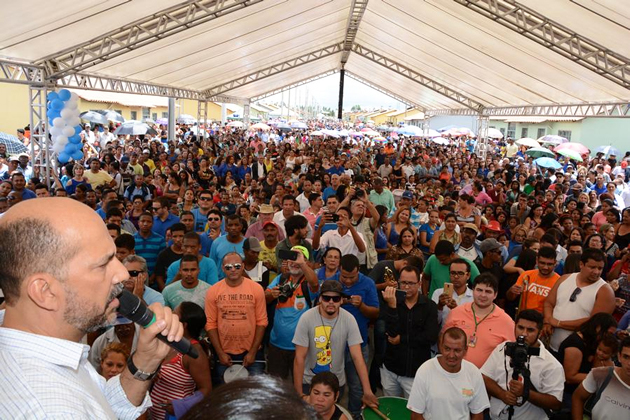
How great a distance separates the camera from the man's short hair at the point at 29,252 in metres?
1.01

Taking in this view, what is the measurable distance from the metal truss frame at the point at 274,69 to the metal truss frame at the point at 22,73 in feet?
41.9

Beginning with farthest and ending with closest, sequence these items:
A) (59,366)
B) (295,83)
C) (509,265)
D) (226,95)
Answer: (295,83)
(226,95)
(509,265)
(59,366)

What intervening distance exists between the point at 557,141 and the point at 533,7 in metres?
13.8

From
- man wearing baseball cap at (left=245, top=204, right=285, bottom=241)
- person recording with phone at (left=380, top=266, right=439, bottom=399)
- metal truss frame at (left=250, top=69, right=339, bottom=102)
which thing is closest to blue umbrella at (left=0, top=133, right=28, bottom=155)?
man wearing baseball cap at (left=245, top=204, right=285, bottom=241)

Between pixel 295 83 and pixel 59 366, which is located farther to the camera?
pixel 295 83

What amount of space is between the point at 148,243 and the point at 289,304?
2405 mm

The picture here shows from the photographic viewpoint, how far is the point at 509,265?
5.92 metres

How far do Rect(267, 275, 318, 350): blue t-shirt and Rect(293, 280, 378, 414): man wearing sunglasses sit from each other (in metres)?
0.46

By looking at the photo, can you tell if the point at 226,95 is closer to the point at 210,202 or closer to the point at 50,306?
the point at 210,202

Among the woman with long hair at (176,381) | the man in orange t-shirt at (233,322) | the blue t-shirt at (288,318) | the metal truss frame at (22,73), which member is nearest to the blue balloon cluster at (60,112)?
the metal truss frame at (22,73)

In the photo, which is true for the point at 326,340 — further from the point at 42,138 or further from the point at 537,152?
the point at 537,152

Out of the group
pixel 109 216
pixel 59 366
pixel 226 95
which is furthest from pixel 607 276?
pixel 226 95

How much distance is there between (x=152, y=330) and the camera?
1.29 metres

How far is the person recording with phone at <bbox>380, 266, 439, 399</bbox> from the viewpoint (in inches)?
163
